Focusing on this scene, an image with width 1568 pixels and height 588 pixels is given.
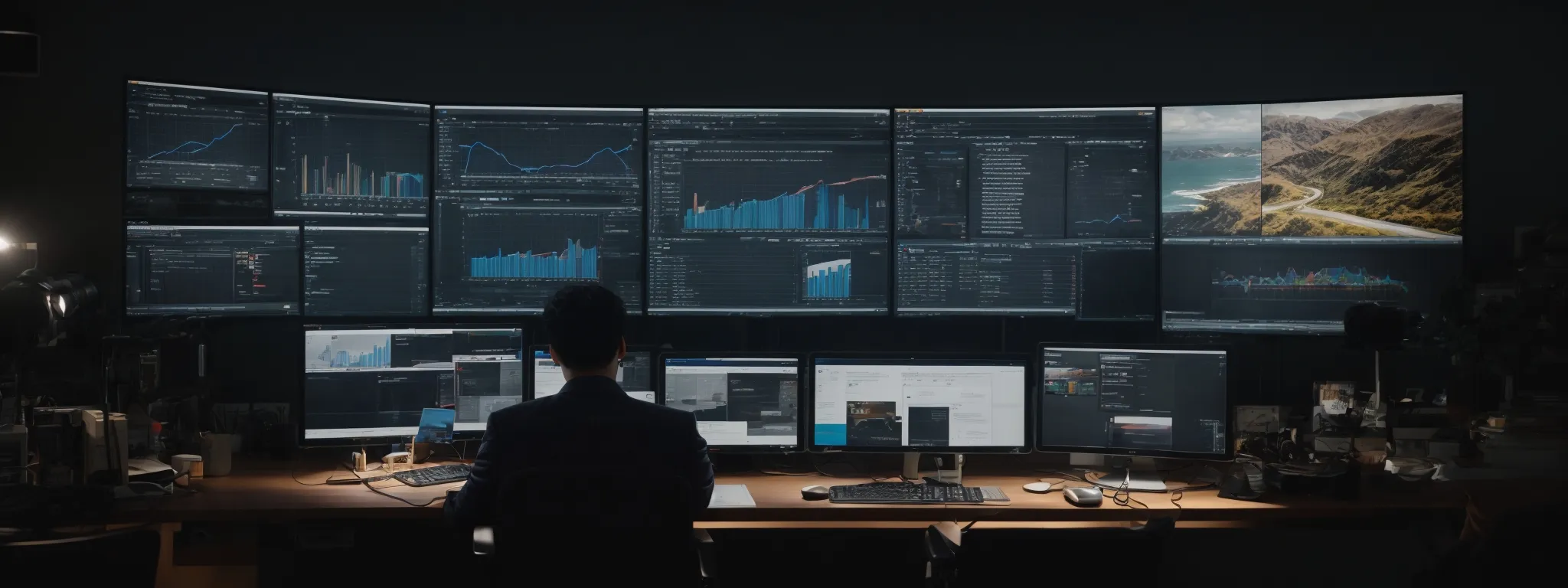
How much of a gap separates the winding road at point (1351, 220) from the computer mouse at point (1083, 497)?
1.16 m

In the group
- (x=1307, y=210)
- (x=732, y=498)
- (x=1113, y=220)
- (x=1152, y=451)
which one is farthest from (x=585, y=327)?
(x=1307, y=210)

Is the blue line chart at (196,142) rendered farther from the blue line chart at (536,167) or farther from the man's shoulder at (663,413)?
the man's shoulder at (663,413)

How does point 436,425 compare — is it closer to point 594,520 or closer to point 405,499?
point 405,499

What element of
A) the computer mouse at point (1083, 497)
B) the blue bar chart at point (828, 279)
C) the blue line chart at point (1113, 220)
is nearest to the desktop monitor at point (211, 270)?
the blue bar chart at point (828, 279)

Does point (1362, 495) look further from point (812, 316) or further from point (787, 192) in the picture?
point (787, 192)

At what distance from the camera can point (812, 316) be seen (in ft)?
11.2

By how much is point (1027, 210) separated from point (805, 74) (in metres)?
0.99

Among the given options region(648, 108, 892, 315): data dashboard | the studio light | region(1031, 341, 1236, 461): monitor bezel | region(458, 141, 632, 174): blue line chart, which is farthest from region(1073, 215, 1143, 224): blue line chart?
the studio light

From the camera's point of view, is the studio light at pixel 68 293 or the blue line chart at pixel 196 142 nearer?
the studio light at pixel 68 293

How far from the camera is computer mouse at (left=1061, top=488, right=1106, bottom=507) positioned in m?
2.79

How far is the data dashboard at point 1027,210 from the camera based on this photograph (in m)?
3.33

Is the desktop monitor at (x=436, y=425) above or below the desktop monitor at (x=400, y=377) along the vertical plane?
below

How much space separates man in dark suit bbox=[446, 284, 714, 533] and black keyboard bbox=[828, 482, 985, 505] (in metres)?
0.64

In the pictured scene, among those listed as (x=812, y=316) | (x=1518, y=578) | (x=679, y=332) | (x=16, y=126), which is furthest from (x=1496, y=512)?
(x=16, y=126)
